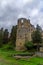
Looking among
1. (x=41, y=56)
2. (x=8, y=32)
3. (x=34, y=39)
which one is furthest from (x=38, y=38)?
(x=8, y=32)

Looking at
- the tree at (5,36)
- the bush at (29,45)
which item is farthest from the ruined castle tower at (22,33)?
the tree at (5,36)

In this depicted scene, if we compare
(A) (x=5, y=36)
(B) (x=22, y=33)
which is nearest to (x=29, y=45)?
(B) (x=22, y=33)

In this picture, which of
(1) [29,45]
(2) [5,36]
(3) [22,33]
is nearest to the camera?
(1) [29,45]

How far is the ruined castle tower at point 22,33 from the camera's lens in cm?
6762

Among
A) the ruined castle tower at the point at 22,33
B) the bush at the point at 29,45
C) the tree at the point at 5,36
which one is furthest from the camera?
the tree at the point at 5,36

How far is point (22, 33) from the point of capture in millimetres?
68250

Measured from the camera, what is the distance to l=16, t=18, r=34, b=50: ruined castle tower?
222ft

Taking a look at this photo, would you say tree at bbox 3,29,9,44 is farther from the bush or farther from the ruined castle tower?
the bush

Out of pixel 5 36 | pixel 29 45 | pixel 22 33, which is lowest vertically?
pixel 29 45

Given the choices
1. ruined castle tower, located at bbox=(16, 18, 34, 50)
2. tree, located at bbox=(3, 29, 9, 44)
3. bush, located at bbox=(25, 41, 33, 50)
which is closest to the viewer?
bush, located at bbox=(25, 41, 33, 50)

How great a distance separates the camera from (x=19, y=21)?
6906 centimetres

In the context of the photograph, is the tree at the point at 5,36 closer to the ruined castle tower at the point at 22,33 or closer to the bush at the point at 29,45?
the ruined castle tower at the point at 22,33

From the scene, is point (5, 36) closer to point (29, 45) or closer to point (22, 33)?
point (22, 33)

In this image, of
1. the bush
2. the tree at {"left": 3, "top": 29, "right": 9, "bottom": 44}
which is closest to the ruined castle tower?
the bush
